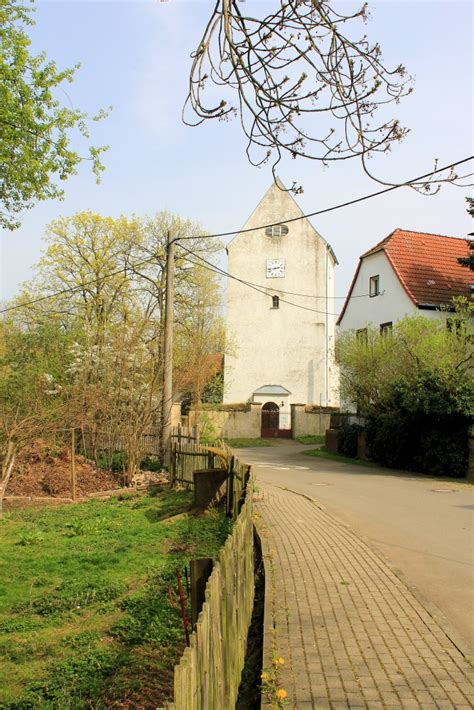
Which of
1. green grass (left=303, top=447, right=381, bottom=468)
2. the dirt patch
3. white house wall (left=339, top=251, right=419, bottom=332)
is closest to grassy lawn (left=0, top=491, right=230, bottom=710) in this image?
the dirt patch

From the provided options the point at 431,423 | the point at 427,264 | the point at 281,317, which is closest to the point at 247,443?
the point at 281,317

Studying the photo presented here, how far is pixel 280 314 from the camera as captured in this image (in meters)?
43.0

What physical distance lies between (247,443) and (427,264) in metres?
13.5

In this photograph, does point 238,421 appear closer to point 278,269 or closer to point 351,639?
point 278,269

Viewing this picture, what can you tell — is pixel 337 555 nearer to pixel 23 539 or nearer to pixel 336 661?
pixel 336 661

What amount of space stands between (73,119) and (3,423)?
7536mm

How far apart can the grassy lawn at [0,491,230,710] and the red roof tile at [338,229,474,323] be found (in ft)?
65.2

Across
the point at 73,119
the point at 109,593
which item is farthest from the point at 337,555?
the point at 73,119

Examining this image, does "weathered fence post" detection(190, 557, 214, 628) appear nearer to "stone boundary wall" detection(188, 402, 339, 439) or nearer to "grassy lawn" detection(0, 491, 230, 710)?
"grassy lawn" detection(0, 491, 230, 710)

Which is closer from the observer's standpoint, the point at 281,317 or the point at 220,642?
the point at 220,642

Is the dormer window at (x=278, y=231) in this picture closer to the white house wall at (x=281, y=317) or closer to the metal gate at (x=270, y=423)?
the white house wall at (x=281, y=317)

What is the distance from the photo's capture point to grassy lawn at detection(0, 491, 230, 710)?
5310mm

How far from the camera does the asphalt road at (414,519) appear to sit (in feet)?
23.7

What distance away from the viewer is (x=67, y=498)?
16.3 m
